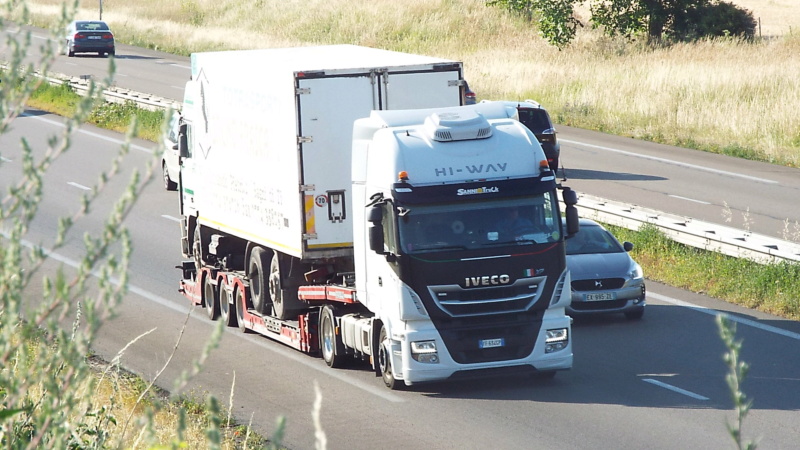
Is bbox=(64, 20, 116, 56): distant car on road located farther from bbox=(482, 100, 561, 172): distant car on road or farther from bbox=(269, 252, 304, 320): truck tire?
bbox=(269, 252, 304, 320): truck tire

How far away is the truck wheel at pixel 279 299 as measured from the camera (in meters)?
15.9

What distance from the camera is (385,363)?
1408 cm

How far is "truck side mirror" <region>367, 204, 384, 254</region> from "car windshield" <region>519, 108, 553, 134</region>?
14528 millimetres

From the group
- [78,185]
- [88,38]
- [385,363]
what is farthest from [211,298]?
[88,38]

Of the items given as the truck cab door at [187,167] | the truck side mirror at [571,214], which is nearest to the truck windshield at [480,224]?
the truck side mirror at [571,214]

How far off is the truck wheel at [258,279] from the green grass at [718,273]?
22.6 feet

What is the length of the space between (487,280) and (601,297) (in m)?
4.07

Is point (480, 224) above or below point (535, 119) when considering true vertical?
above

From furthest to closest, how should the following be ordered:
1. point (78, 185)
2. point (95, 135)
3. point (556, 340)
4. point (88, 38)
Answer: point (88, 38) → point (95, 135) → point (78, 185) → point (556, 340)

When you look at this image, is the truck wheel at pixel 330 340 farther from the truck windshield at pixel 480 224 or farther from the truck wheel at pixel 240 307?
the truck windshield at pixel 480 224

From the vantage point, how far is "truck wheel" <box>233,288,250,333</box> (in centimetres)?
1720

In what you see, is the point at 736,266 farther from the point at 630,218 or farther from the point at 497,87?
the point at 497,87

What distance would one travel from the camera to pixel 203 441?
1094 cm

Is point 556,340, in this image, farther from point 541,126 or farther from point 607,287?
point 541,126
